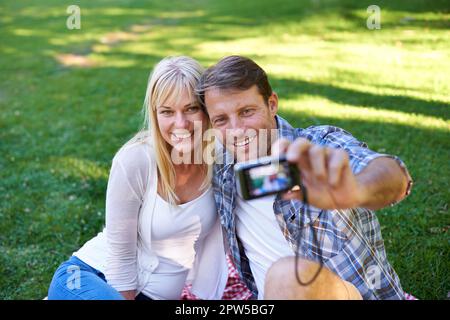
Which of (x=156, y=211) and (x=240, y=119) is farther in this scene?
(x=156, y=211)

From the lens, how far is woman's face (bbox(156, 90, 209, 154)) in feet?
8.22

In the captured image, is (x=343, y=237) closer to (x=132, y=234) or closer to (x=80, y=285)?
(x=132, y=234)

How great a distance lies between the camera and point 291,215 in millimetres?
2367

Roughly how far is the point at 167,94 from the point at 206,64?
19.1 ft

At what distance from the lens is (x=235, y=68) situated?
7.80 ft

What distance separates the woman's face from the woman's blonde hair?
0.02 meters

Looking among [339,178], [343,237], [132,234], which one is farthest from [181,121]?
[339,178]

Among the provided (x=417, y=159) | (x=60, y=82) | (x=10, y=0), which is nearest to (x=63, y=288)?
(x=417, y=159)

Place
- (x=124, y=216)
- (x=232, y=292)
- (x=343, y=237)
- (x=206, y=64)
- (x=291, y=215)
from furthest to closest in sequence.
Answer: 1. (x=206, y=64)
2. (x=232, y=292)
3. (x=124, y=216)
4. (x=291, y=215)
5. (x=343, y=237)

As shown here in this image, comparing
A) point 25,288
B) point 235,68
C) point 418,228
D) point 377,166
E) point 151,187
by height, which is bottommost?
point 25,288

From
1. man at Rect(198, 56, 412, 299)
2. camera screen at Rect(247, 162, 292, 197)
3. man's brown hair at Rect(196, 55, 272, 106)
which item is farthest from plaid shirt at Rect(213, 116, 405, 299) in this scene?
camera screen at Rect(247, 162, 292, 197)

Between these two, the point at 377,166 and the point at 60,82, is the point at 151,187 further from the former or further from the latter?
the point at 60,82

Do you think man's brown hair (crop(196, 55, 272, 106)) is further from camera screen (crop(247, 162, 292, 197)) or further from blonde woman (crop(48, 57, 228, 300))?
camera screen (crop(247, 162, 292, 197))
